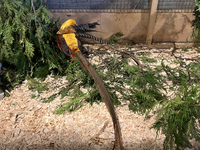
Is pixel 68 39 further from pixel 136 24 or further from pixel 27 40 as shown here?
pixel 136 24

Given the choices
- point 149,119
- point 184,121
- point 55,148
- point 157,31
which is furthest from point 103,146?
point 157,31

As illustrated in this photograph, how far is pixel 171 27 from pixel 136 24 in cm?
75

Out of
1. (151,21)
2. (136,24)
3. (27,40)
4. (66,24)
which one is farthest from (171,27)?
(27,40)

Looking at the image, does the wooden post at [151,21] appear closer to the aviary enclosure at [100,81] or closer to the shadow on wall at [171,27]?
the aviary enclosure at [100,81]

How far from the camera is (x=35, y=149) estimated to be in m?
1.24

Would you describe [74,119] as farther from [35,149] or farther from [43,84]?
[43,84]

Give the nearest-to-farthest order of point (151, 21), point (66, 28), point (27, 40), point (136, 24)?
1. point (27, 40)
2. point (66, 28)
3. point (151, 21)
4. point (136, 24)

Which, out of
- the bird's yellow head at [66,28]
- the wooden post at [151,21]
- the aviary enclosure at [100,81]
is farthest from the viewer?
the wooden post at [151,21]

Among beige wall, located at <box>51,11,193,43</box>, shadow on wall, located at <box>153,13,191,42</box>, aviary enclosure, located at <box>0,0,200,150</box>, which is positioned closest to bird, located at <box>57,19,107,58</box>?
aviary enclosure, located at <box>0,0,200,150</box>

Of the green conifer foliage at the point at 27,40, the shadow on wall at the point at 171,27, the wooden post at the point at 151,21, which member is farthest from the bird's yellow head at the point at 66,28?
the shadow on wall at the point at 171,27

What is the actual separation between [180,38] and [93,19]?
1.95 metres

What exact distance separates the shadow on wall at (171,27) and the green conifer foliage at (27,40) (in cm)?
212

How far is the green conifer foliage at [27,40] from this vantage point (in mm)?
1858

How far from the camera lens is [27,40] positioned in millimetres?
1932
